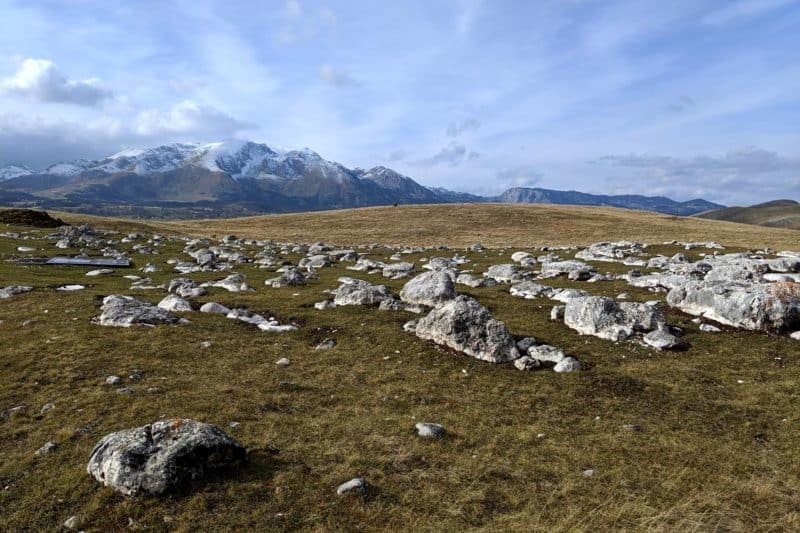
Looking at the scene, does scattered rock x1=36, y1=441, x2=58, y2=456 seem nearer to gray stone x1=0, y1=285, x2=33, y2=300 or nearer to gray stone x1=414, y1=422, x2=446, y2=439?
gray stone x1=414, y1=422, x2=446, y2=439

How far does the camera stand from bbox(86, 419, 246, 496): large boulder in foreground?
404 inches

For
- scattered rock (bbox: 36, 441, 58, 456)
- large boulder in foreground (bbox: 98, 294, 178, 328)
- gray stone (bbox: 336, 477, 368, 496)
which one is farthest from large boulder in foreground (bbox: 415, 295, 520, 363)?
scattered rock (bbox: 36, 441, 58, 456)

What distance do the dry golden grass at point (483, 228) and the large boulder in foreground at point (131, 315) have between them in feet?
227

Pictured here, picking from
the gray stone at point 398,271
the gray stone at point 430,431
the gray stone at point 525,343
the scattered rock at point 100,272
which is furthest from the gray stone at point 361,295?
the scattered rock at point 100,272

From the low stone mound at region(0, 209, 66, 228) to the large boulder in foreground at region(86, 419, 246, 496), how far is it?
94.3m

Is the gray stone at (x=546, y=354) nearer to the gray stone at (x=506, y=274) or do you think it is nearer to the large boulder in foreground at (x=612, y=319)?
the large boulder in foreground at (x=612, y=319)

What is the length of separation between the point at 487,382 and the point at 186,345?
45.7ft

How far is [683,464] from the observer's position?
39.2 ft

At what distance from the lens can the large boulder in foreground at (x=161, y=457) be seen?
1026 centimetres

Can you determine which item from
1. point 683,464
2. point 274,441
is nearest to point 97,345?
point 274,441

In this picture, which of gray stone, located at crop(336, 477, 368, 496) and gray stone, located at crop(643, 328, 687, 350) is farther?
gray stone, located at crop(643, 328, 687, 350)

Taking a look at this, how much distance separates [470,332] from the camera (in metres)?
20.8

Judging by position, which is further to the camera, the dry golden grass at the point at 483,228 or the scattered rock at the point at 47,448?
the dry golden grass at the point at 483,228

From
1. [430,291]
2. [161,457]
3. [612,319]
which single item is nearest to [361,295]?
[430,291]
